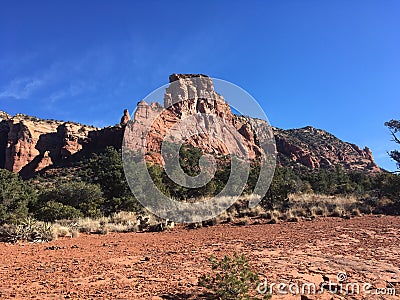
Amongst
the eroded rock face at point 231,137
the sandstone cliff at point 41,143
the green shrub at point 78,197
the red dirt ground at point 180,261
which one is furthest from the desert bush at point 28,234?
the sandstone cliff at point 41,143

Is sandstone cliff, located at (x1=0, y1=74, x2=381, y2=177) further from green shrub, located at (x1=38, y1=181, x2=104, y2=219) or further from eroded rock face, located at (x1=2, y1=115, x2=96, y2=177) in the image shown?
green shrub, located at (x1=38, y1=181, x2=104, y2=219)

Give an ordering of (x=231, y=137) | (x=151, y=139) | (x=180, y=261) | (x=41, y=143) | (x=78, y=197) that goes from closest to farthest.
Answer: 1. (x=180, y=261)
2. (x=78, y=197)
3. (x=151, y=139)
4. (x=231, y=137)
5. (x=41, y=143)

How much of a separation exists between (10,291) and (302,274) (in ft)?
17.0

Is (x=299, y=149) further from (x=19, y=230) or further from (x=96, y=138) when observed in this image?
(x=19, y=230)

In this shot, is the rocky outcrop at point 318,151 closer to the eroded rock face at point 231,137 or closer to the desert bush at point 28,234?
the eroded rock face at point 231,137

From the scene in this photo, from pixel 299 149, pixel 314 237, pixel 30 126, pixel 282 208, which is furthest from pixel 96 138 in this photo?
pixel 314 237

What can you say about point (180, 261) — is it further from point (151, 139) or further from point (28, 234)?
point (151, 139)

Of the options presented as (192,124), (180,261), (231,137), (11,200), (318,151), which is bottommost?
(180,261)

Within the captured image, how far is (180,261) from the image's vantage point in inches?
271

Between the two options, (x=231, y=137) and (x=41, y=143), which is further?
(x=41, y=143)

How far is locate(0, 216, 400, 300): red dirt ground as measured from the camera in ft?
16.4

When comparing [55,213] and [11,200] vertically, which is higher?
[11,200]

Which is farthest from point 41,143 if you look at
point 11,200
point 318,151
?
point 318,151

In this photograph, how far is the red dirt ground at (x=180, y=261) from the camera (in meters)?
4.99
